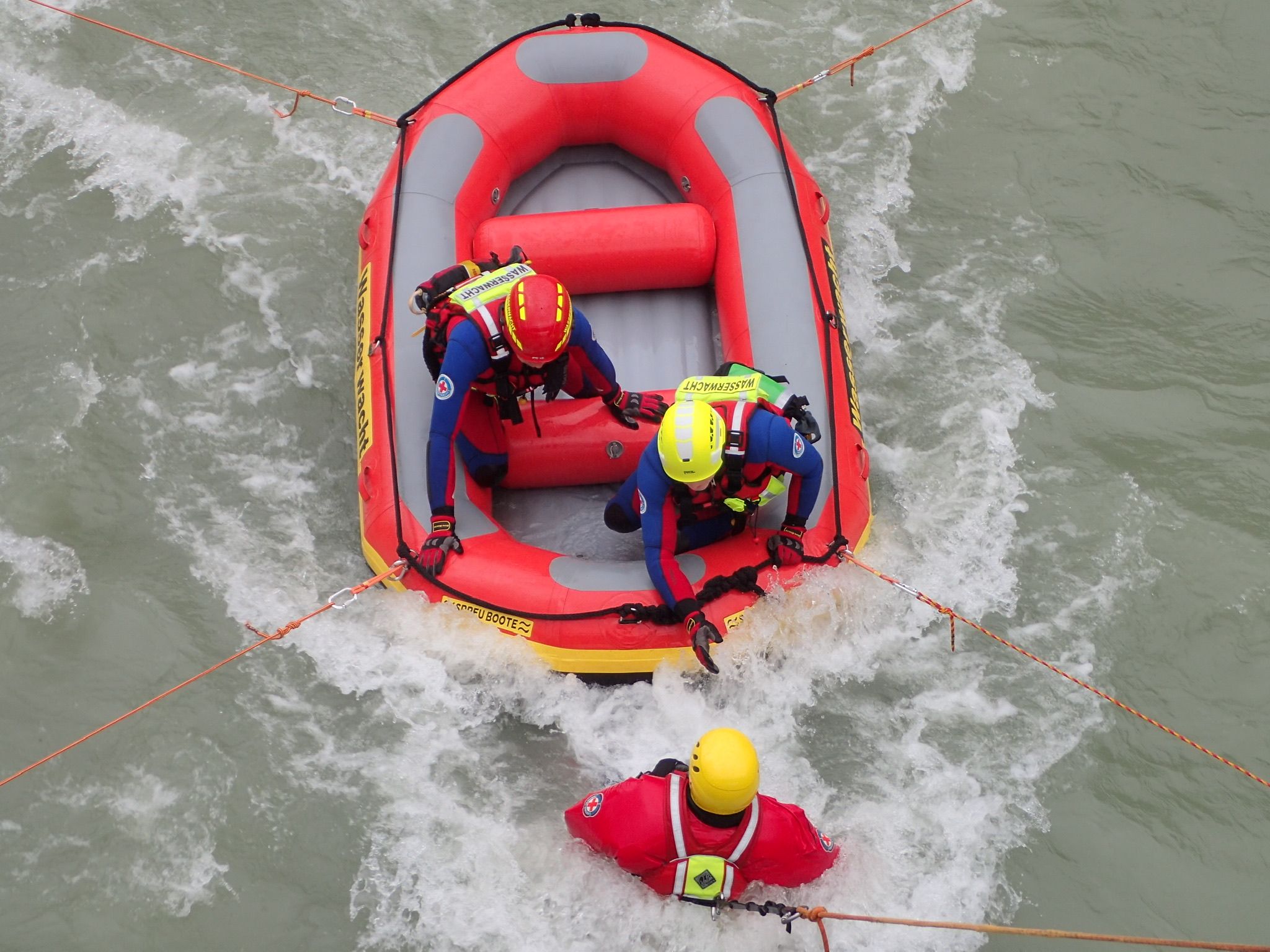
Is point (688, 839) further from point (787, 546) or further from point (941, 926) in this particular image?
point (787, 546)

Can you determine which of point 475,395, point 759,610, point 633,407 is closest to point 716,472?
point 759,610

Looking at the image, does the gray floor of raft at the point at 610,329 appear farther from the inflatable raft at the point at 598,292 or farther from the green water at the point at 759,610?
the green water at the point at 759,610

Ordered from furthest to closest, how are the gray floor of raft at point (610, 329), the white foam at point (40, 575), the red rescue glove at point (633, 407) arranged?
1. the gray floor of raft at point (610, 329)
2. the white foam at point (40, 575)
3. the red rescue glove at point (633, 407)

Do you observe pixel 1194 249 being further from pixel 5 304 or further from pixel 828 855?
pixel 5 304

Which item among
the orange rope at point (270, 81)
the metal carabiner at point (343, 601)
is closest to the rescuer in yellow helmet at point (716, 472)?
the metal carabiner at point (343, 601)

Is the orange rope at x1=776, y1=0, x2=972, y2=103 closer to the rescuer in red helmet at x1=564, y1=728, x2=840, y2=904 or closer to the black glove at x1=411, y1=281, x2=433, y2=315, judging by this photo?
the black glove at x1=411, y1=281, x2=433, y2=315

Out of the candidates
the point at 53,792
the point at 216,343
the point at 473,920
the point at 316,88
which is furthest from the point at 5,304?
the point at 473,920
